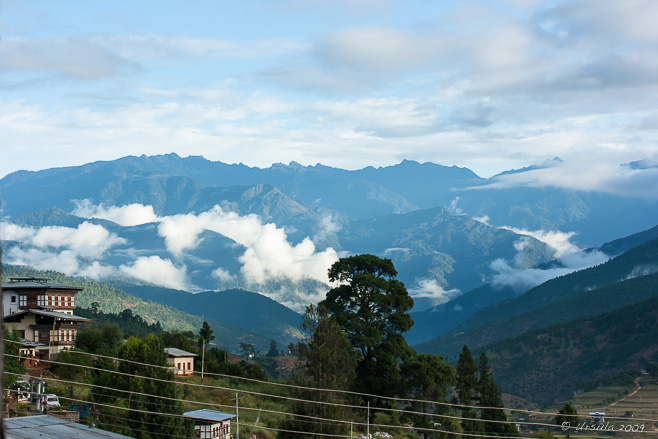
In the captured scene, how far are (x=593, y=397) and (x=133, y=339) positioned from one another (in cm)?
13081

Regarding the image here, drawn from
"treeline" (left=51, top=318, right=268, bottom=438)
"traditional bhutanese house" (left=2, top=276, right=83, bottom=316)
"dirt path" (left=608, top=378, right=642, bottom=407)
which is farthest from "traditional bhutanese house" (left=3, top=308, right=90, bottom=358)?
"dirt path" (left=608, top=378, right=642, bottom=407)

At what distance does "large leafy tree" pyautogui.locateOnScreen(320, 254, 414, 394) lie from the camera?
5531 centimetres

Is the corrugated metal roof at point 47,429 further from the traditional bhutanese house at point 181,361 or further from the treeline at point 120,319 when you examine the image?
the treeline at point 120,319

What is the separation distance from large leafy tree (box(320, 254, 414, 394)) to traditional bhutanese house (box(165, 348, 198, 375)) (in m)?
13.3

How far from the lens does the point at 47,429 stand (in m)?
25.2

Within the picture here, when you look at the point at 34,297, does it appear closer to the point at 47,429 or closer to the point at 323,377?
the point at 323,377

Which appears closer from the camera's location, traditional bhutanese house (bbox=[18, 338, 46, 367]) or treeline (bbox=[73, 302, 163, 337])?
traditional bhutanese house (bbox=[18, 338, 46, 367])

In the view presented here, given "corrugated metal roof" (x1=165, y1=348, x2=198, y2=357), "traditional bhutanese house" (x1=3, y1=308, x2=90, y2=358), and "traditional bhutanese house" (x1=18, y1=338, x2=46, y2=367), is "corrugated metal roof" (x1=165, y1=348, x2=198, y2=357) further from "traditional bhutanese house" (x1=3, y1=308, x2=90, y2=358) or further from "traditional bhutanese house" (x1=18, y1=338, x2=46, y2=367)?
"traditional bhutanese house" (x1=18, y1=338, x2=46, y2=367)

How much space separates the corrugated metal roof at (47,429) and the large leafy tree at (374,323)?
29.1m

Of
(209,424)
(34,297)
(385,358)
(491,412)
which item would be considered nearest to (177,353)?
(34,297)

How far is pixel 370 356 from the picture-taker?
2248 inches

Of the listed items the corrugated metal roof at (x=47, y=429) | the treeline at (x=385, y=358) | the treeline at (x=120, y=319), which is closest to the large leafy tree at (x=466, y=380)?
the treeline at (x=385, y=358)

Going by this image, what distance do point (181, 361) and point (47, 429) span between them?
124ft

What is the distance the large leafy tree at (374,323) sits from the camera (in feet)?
181
